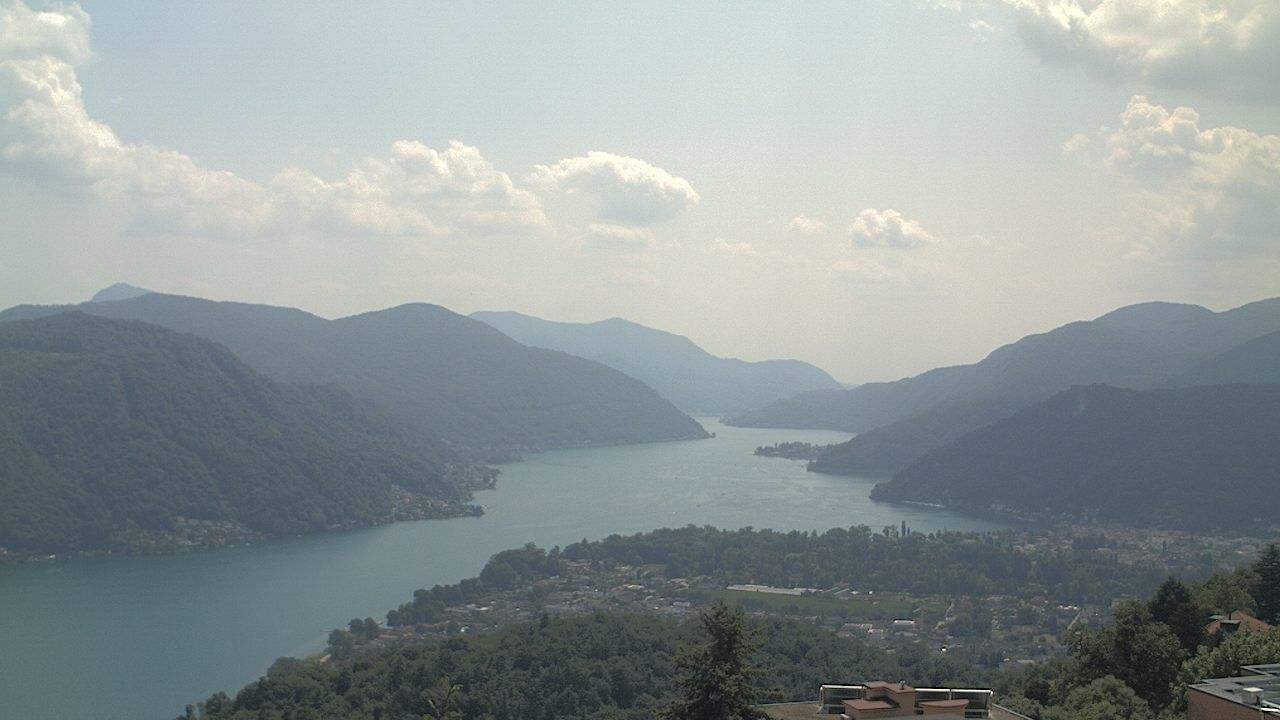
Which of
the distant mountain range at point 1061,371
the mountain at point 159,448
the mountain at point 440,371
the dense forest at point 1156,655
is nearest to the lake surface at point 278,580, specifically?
the mountain at point 159,448

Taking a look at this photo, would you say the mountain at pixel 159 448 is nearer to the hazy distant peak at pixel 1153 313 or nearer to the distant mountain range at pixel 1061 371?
the distant mountain range at pixel 1061 371

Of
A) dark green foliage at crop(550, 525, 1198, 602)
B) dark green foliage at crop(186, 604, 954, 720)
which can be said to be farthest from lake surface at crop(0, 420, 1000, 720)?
dark green foliage at crop(186, 604, 954, 720)

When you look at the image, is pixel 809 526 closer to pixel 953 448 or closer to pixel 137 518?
pixel 953 448

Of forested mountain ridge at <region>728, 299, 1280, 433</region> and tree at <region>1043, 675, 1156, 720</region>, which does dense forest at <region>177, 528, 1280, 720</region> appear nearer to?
tree at <region>1043, 675, 1156, 720</region>

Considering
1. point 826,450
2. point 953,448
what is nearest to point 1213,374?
point 953,448

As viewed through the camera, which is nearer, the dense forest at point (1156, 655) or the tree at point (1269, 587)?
the dense forest at point (1156, 655)

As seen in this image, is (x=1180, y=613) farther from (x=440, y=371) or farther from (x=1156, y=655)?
(x=440, y=371)
